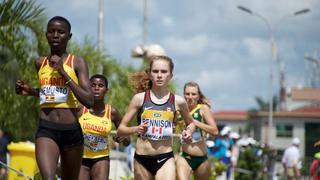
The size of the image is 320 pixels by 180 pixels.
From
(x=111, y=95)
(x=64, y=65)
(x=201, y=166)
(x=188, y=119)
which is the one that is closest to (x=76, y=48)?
(x=111, y=95)

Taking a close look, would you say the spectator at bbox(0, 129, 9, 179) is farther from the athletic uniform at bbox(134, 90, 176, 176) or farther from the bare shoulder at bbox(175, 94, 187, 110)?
the bare shoulder at bbox(175, 94, 187, 110)

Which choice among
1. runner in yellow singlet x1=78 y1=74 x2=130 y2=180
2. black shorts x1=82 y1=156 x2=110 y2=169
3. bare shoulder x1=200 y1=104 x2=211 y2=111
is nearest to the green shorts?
A: bare shoulder x1=200 y1=104 x2=211 y2=111

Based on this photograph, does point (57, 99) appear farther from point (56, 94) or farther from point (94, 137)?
point (94, 137)

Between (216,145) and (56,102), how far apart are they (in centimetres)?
1609

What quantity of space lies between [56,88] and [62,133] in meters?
0.41

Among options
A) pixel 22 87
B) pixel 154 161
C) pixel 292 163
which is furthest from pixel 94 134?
pixel 292 163

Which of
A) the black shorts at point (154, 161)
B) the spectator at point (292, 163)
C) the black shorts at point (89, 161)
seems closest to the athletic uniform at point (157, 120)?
the black shorts at point (154, 161)

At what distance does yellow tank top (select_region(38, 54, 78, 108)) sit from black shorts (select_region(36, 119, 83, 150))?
175 millimetres

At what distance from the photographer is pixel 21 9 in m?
12.9

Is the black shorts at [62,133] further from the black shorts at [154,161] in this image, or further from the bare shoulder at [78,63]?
the black shorts at [154,161]

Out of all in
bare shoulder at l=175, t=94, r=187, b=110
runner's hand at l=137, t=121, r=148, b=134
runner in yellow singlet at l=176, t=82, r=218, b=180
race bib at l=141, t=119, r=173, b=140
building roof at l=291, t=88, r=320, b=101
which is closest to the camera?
runner's hand at l=137, t=121, r=148, b=134

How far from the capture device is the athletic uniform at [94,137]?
10.1 m

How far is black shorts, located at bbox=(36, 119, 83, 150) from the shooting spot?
7789mm

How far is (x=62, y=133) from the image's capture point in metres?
7.83
